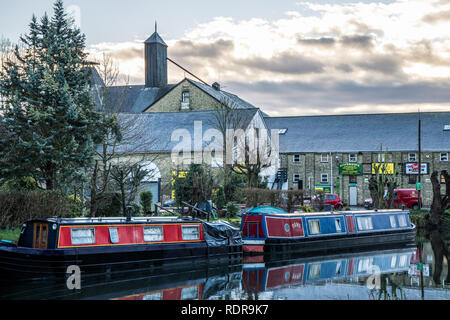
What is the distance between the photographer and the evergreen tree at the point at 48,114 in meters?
21.1

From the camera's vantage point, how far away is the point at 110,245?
1817cm

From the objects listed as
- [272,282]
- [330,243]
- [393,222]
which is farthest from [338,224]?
[272,282]

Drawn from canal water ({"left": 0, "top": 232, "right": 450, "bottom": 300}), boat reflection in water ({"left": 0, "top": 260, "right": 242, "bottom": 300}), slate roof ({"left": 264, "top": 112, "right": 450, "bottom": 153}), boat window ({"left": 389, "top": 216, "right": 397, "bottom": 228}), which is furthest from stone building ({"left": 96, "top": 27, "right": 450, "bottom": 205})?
boat reflection in water ({"left": 0, "top": 260, "right": 242, "bottom": 300})

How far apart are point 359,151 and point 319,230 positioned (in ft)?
88.3

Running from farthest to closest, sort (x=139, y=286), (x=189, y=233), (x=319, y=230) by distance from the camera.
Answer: (x=319, y=230) → (x=189, y=233) → (x=139, y=286)

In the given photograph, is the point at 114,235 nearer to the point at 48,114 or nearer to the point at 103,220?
the point at 103,220

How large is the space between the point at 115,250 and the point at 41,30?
10846 millimetres

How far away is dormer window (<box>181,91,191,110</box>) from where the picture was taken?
53719 mm

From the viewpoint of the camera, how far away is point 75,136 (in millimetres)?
22500

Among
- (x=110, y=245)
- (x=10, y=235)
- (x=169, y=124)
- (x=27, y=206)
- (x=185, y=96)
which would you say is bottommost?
(x=110, y=245)

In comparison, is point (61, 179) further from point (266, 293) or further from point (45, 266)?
point (266, 293)

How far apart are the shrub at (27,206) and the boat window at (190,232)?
4663 millimetres

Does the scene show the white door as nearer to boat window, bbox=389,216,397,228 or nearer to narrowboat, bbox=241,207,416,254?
narrowboat, bbox=241,207,416,254
